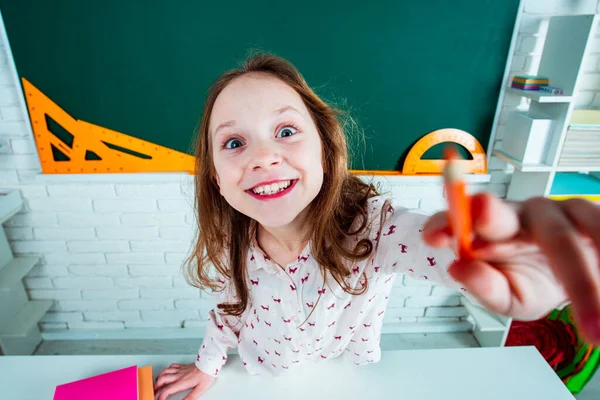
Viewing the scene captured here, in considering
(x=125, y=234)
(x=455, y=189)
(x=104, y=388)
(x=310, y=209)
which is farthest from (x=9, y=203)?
(x=455, y=189)

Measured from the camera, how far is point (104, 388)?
0.73m

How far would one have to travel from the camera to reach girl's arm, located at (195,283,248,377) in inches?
31.1

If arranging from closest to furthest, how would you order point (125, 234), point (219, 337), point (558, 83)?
point (219, 337), point (558, 83), point (125, 234)

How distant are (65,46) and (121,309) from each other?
4.10 feet

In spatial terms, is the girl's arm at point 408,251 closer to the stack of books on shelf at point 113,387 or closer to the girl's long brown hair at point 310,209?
the girl's long brown hair at point 310,209

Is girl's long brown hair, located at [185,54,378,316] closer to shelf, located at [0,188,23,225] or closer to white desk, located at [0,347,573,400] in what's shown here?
white desk, located at [0,347,573,400]

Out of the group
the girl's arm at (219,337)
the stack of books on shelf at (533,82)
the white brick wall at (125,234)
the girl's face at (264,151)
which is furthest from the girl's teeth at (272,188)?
the stack of books on shelf at (533,82)

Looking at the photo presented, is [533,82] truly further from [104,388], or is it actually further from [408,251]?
[104,388]

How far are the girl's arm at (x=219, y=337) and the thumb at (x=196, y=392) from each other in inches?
Answer: 1.2

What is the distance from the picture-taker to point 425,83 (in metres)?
1.45

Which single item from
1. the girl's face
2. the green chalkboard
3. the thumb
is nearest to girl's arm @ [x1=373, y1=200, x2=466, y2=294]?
the girl's face

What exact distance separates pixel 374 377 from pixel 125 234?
4.44 feet

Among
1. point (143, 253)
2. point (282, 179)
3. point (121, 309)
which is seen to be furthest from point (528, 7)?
point (121, 309)

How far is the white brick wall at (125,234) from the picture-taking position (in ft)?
4.77
